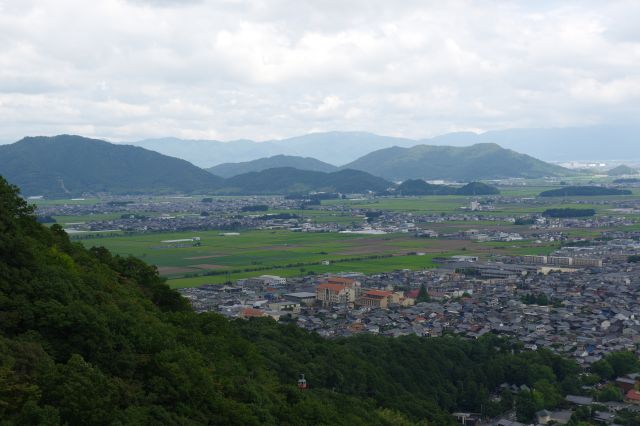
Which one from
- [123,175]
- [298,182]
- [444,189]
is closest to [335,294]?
[444,189]

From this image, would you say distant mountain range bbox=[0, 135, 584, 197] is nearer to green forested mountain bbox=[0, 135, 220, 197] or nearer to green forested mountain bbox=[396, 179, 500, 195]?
green forested mountain bbox=[0, 135, 220, 197]

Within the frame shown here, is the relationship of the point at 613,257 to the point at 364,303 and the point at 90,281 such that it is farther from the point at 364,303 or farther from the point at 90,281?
the point at 90,281

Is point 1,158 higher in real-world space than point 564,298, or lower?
higher

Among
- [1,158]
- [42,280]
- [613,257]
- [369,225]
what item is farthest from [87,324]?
[1,158]

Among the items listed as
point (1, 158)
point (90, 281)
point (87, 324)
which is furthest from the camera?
point (1, 158)

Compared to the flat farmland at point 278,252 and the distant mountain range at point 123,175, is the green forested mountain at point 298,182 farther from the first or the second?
Answer: the flat farmland at point 278,252

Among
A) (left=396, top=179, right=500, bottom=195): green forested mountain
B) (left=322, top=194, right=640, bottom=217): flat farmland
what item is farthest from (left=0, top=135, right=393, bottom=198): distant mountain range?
(left=322, top=194, right=640, bottom=217): flat farmland

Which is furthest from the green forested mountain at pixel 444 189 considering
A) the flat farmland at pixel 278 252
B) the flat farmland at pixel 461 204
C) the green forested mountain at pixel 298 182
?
the flat farmland at pixel 278 252

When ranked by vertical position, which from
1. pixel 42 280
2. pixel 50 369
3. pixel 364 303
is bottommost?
pixel 364 303

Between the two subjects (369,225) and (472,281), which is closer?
(472,281)
